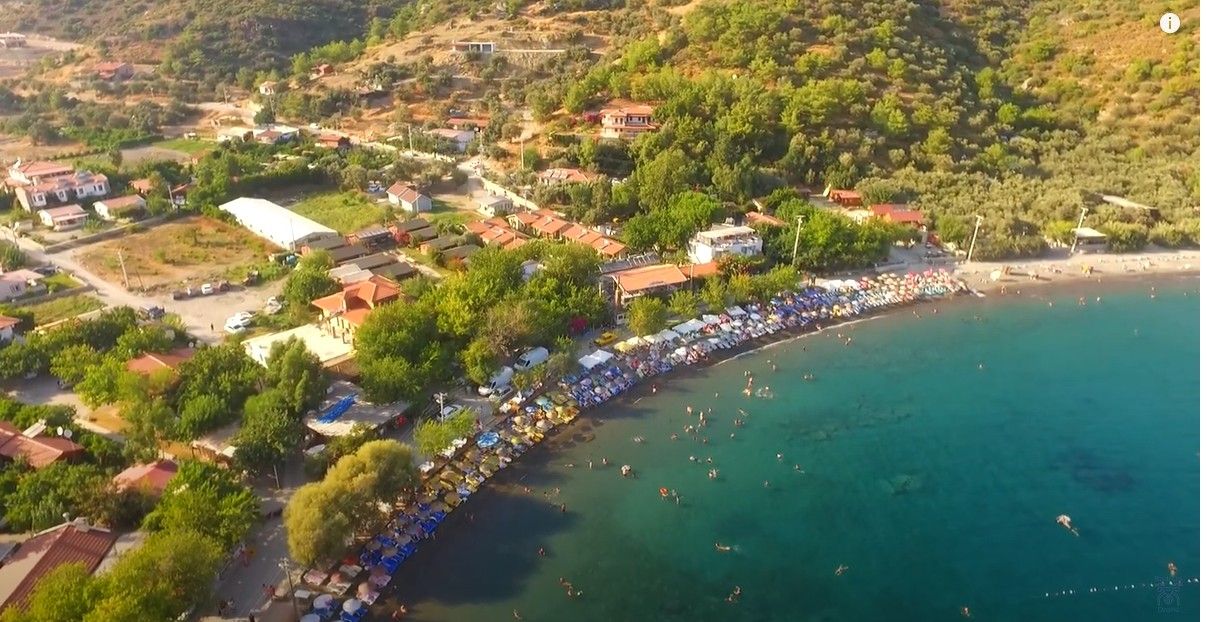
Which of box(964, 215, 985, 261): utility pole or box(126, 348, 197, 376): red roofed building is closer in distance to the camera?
box(126, 348, 197, 376): red roofed building

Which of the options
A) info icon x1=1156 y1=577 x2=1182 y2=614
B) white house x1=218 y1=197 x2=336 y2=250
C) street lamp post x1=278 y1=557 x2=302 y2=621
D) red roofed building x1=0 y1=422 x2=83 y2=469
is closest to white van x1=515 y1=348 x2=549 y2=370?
street lamp post x1=278 y1=557 x2=302 y2=621

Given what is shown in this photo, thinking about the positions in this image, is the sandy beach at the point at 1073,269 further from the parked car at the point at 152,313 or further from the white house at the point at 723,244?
the parked car at the point at 152,313

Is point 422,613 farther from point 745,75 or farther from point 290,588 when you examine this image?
point 745,75

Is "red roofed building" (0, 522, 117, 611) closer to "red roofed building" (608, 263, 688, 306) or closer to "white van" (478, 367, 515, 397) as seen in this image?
"white van" (478, 367, 515, 397)

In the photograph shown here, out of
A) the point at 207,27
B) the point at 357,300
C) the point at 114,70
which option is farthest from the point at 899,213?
the point at 114,70

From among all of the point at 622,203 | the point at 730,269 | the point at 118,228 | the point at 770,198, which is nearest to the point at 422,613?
the point at 730,269

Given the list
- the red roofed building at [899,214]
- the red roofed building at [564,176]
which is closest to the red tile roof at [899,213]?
the red roofed building at [899,214]
